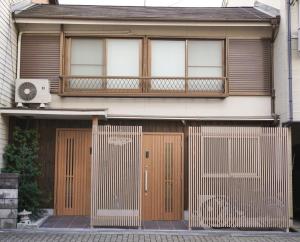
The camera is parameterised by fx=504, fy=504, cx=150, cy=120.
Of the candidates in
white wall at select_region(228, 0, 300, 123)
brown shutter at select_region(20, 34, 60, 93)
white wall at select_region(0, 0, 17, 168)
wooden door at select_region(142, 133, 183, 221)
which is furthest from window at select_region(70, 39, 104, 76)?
white wall at select_region(228, 0, 300, 123)

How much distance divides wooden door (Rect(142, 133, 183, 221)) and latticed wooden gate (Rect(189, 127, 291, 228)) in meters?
1.95

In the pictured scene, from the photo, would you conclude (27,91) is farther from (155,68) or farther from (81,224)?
(81,224)

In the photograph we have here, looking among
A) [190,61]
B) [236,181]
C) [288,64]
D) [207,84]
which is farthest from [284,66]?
[236,181]

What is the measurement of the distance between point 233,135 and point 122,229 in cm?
350

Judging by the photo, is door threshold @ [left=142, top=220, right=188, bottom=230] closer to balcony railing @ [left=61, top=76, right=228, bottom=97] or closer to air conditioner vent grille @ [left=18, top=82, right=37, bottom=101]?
balcony railing @ [left=61, top=76, right=228, bottom=97]

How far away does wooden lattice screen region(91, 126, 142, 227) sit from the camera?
39.4ft

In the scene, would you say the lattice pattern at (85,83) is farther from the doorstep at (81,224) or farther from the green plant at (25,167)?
the doorstep at (81,224)

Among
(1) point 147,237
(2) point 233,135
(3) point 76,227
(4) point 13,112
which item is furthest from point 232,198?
(4) point 13,112

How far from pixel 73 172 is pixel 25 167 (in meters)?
1.52

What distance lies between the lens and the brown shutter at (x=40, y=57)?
46.8ft

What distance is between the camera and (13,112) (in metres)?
12.8

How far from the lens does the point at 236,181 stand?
39.6 feet

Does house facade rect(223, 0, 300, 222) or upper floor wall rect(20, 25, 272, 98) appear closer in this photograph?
house facade rect(223, 0, 300, 222)

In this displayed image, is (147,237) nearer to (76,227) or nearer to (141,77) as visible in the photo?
(76,227)
